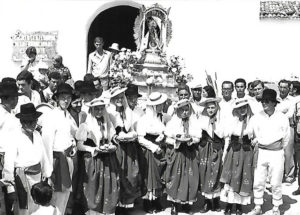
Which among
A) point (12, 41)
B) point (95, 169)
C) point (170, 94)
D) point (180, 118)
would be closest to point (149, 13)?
point (170, 94)

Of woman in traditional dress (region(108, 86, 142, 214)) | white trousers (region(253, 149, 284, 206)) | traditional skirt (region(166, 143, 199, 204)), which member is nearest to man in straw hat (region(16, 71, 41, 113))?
woman in traditional dress (region(108, 86, 142, 214))

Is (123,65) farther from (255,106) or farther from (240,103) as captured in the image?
(240,103)

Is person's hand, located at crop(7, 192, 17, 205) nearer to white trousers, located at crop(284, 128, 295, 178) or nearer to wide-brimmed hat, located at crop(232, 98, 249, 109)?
wide-brimmed hat, located at crop(232, 98, 249, 109)

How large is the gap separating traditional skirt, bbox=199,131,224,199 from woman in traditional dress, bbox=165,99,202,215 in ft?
0.45

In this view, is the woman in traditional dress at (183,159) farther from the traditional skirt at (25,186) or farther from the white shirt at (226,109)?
the traditional skirt at (25,186)

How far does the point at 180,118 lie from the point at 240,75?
18.5 ft

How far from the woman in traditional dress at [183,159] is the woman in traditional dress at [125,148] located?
490 mm

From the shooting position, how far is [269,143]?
20.5 feet

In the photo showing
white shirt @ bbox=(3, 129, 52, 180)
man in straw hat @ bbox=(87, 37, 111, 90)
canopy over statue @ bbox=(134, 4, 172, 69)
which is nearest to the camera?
white shirt @ bbox=(3, 129, 52, 180)

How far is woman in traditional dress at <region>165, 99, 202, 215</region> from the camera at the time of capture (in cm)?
628

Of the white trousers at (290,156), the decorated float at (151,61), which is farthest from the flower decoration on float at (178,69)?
the white trousers at (290,156)

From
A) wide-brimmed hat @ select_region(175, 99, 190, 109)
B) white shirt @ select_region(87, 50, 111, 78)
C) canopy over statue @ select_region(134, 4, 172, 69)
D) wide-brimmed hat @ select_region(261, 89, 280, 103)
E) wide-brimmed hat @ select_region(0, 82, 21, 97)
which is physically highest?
canopy over statue @ select_region(134, 4, 172, 69)

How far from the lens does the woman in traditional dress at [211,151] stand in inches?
254

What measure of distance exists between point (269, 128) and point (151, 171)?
67.3 inches
